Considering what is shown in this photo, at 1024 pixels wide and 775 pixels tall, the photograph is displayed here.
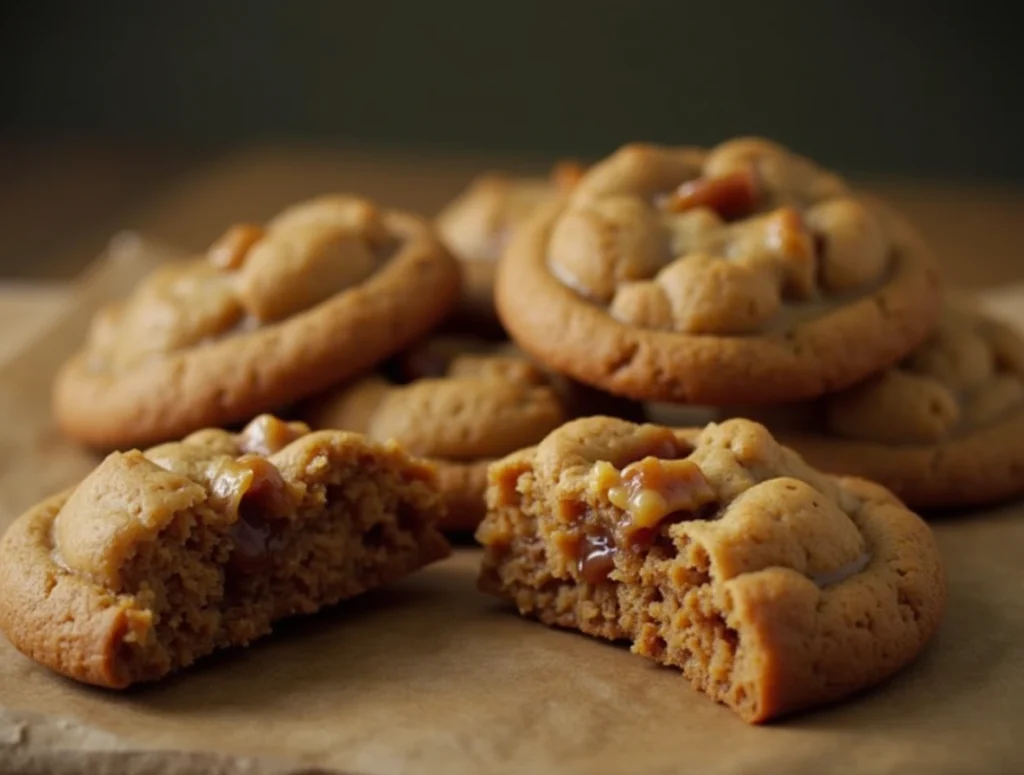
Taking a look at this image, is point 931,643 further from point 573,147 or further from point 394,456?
point 573,147

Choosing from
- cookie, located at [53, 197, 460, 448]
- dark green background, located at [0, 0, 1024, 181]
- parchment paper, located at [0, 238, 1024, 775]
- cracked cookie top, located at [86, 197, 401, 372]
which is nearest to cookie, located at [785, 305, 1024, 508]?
parchment paper, located at [0, 238, 1024, 775]

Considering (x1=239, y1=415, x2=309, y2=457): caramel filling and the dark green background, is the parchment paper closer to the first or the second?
(x1=239, y1=415, x2=309, y2=457): caramel filling

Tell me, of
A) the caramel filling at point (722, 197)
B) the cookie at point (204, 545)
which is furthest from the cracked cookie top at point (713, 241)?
the cookie at point (204, 545)

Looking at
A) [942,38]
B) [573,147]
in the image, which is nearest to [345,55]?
[573,147]

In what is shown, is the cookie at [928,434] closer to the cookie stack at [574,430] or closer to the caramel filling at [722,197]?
the cookie stack at [574,430]

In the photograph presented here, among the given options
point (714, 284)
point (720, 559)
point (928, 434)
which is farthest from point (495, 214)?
point (720, 559)

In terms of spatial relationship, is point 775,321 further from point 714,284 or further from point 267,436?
point 267,436
